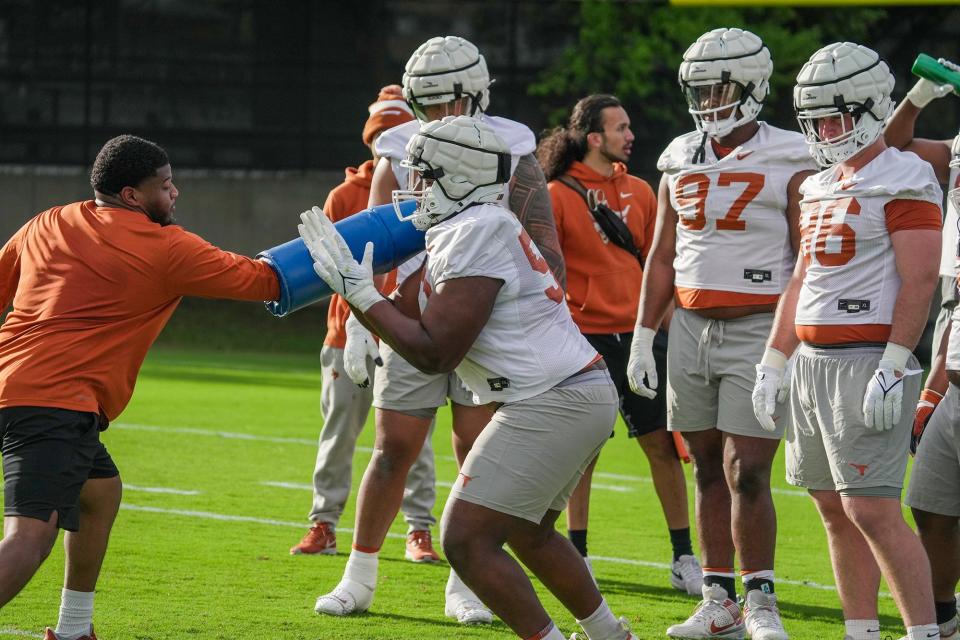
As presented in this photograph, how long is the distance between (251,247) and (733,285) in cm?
1842

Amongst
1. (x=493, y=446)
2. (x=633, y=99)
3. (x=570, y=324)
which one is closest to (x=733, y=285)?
(x=570, y=324)

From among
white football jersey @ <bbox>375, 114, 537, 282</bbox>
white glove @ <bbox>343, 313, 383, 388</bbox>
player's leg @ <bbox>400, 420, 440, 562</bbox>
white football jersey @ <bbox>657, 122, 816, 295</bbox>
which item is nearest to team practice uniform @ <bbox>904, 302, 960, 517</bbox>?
white football jersey @ <bbox>657, 122, 816, 295</bbox>

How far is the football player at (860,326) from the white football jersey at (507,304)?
Result: 92 cm

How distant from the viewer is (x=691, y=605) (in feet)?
22.4

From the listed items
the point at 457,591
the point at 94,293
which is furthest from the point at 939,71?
the point at 94,293

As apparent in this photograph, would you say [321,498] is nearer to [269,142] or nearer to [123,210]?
[123,210]

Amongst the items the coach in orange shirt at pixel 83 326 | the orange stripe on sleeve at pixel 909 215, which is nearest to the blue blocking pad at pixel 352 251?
the coach in orange shirt at pixel 83 326

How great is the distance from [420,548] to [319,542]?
52 cm

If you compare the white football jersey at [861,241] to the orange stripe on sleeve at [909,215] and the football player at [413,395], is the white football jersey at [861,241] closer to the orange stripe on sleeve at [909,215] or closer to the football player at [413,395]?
the orange stripe on sleeve at [909,215]

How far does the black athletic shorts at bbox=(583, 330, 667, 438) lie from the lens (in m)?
7.50

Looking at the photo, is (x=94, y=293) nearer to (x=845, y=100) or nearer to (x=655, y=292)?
(x=655, y=292)

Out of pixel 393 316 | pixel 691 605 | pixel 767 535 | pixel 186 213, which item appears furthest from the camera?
pixel 186 213

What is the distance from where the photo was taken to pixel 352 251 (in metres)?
5.33

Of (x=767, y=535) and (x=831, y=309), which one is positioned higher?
(x=831, y=309)
